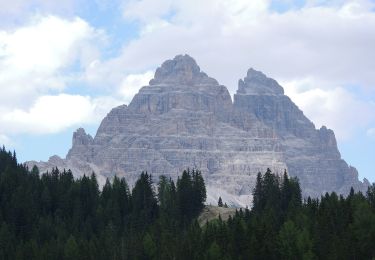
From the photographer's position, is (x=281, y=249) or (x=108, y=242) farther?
(x=108, y=242)

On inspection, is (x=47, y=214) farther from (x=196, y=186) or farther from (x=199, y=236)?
(x=199, y=236)

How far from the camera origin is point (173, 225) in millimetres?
173000

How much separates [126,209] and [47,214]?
1667 cm

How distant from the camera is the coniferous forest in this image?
131888 millimetres

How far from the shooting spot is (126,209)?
194375mm

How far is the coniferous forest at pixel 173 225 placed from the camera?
13189 cm

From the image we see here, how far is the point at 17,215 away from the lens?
7200 inches

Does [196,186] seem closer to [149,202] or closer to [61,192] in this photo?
[149,202]

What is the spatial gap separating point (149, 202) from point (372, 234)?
250ft

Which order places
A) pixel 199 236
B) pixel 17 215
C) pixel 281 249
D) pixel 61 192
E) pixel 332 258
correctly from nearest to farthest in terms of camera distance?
pixel 332 258 < pixel 281 249 < pixel 199 236 < pixel 17 215 < pixel 61 192

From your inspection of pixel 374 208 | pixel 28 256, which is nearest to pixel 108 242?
pixel 28 256

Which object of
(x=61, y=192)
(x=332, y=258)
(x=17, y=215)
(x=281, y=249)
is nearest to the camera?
(x=332, y=258)

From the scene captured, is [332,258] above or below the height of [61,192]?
below

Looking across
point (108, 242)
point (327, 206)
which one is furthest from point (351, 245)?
point (108, 242)
